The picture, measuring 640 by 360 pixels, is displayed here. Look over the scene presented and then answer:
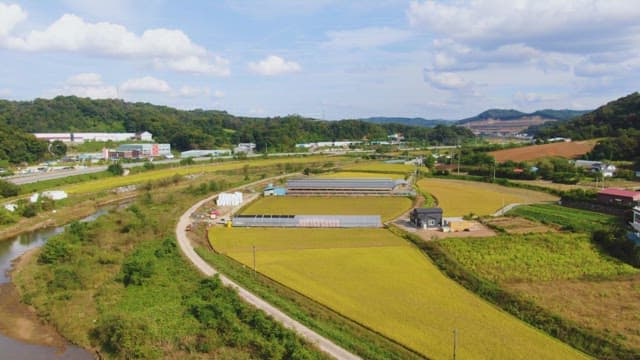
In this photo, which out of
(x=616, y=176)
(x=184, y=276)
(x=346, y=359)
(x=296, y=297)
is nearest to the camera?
(x=346, y=359)

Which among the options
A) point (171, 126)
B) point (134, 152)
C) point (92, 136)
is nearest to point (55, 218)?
point (134, 152)

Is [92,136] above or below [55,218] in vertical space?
above

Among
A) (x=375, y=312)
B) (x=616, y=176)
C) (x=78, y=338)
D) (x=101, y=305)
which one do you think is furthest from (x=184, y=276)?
(x=616, y=176)

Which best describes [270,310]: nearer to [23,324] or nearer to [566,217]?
[23,324]

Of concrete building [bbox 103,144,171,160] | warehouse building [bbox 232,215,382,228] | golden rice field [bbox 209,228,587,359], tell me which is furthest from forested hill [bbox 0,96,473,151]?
golden rice field [bbox 209,228,587,359]

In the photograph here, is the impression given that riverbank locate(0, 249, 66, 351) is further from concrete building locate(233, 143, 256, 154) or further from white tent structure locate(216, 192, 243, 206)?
concrete building locate(233, 143, 256, 154)

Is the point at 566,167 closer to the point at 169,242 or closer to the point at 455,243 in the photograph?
the point at 455,243

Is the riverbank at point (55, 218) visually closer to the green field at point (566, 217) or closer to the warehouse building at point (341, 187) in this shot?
the warehouse building at point (341, 187)
